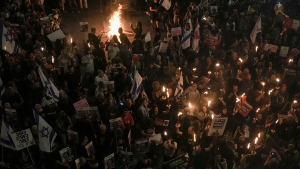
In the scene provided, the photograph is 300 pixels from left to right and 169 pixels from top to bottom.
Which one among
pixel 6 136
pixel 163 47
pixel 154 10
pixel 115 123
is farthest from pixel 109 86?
pixel 154 10

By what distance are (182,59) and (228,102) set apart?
3006 millimetres

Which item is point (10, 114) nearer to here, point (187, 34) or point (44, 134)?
point (44, 134)

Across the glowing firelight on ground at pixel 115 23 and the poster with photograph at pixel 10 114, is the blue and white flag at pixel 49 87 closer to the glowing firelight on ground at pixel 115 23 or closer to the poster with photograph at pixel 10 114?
the poster with photograph at pixel 10 114

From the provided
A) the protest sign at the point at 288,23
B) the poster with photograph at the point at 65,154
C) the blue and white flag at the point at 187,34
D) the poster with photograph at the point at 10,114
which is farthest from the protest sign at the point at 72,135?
the protest sign at the point at 288,23

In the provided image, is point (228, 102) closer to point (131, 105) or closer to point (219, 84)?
point (219, 84)

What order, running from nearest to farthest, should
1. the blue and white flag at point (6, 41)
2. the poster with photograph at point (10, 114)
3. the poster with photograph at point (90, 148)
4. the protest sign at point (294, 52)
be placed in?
the poster with photograph at point (90, 148), the poster with photograph at point (10, 114), the blue and white flag at point (6, 41), the protest sign at point (294, 52)

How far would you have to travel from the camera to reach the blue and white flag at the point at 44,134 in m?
8.48

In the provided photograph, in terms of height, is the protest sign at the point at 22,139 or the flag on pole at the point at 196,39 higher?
the flag on pole at the point at 196,39

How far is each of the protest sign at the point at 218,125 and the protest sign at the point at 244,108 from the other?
3.51 ft

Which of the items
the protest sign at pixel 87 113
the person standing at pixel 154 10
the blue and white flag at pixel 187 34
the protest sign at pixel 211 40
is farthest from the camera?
the person standing at pixel 154 10

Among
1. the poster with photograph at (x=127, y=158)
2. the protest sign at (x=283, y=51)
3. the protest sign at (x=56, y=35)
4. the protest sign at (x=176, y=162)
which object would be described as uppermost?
the protest sign at (x=56, y=35)

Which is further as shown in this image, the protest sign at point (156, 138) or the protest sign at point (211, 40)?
the protest sign at point (211, 40)

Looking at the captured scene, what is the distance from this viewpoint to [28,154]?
30.6ft

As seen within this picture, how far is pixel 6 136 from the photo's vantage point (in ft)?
27.9
